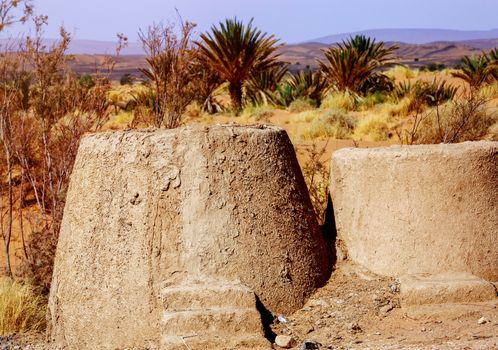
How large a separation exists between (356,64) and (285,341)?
15.9 metres

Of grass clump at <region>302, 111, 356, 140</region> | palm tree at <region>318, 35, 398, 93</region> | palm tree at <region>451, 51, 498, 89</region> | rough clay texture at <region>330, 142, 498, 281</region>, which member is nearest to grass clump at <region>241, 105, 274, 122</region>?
grass clump at <region>302, 111, 356, 140</region>

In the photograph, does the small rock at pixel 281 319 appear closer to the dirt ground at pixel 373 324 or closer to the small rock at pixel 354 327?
the dirt ground at pixel 373 324

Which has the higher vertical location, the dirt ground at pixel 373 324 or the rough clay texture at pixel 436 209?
the rough clay texture at pixel 436 209

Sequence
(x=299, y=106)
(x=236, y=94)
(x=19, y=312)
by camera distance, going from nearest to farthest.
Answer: (x=19, y=312), (x=299, y=106), (x=236, y=94)

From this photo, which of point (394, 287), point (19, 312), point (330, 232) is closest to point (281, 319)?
point (394, 287)

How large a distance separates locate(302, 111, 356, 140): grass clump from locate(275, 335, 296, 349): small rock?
10.7m

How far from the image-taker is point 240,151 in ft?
14.0

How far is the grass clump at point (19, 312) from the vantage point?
577 cm

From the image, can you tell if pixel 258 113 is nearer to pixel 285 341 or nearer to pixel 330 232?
pixel 330 232

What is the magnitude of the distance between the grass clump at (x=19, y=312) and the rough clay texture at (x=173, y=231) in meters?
1.55

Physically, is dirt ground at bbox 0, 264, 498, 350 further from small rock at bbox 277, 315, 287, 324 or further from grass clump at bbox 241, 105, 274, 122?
grass clump at bbox 241, 105, 274, 122

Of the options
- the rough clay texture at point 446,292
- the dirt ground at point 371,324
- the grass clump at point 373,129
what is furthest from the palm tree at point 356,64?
the rough clay texture at point 446,292

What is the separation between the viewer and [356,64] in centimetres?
1898

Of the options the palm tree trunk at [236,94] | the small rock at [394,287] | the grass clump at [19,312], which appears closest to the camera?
the small rock at [394,287]
